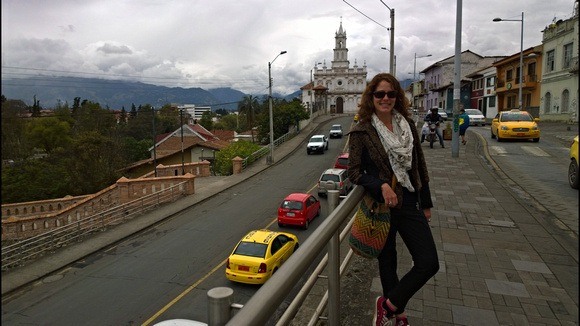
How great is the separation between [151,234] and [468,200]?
13.5 metres

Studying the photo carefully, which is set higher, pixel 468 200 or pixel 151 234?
pixel 468 200

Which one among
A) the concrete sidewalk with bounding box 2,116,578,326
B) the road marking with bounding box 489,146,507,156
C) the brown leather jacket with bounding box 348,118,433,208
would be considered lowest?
the concrete sidewalk with bounding box 2,116,578,326

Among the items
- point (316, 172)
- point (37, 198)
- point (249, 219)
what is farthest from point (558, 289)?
point (37, 198)

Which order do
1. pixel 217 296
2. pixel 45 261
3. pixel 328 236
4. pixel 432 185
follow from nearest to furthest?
1. pixel 217 296
2. pixel 328 236
3. pixel 432 185
4. pixel 45 261

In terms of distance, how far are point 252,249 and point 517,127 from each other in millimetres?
15674

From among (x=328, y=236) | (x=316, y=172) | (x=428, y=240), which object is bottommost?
(x=316, y=172)

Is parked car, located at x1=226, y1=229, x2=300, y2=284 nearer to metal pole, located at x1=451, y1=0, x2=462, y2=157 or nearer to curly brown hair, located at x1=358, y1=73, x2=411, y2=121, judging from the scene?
curly brown hair, located at x1=358, y1=73, x2=411, y2=121

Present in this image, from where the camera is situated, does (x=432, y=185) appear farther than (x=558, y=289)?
Yes

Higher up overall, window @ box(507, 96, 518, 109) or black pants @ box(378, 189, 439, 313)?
window @ box(507, 96, 518, 109)

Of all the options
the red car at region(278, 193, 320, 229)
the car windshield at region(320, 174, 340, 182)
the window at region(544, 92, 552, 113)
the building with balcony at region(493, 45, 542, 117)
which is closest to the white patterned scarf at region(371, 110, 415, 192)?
the red car at region(278, 193, 320, 229)

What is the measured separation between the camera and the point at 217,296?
134 cm

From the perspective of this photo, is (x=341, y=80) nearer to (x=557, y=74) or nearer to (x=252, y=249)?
(x=557, y=74)

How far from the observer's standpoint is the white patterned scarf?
2.80m

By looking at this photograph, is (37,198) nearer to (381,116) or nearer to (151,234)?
(151,234)
